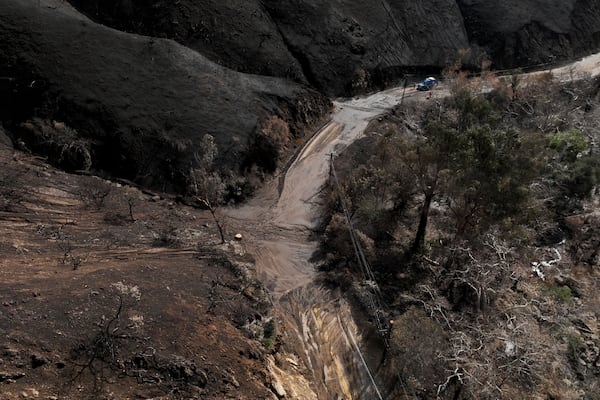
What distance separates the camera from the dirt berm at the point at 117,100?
30.3 m

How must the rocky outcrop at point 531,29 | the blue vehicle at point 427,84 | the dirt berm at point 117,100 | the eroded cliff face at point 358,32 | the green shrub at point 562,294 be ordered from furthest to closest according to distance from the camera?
the rocky outcrop at point 531,29 → the blue vehicle at point 427,84 → the eroded cliff face at point 358,32 → the dirt berm at point 117,100 → the green shrub at point 562,294

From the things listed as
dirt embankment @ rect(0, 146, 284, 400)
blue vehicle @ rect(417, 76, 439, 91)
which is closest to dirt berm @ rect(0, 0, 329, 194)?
dirt embankment @ rect(0, 146, 284, 400)

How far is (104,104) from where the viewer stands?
31875mm

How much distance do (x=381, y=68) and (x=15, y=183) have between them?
125ft

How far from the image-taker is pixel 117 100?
107 feet

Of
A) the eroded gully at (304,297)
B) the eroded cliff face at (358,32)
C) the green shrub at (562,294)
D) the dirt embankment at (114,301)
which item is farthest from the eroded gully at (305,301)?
the eroded cliff face at (358,32)

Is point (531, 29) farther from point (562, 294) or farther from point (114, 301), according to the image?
point (114, 301)

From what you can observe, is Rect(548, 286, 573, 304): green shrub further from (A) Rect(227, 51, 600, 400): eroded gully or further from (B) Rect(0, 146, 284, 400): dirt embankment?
(B) Rect(0, 146, 284, 400): dirt embankment

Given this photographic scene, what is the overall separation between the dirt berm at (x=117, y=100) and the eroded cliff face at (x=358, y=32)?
7.29 meters

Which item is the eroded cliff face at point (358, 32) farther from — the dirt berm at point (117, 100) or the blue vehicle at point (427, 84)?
the dirt berm at point (117, 100)

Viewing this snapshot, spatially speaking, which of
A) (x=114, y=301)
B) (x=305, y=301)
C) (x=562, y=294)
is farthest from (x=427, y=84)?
(x=114, y=301)

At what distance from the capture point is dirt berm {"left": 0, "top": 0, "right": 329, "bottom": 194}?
3031 centimetres

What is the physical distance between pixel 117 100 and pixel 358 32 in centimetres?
2955

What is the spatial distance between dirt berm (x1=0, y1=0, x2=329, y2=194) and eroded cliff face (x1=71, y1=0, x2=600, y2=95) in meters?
7.29
